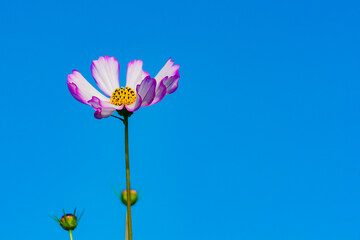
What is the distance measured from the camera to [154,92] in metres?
0.89

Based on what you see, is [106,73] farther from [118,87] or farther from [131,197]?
[131,197]

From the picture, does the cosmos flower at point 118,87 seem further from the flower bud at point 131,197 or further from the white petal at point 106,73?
the flower bud at point 131,197

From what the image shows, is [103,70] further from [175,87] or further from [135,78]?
[175,87]

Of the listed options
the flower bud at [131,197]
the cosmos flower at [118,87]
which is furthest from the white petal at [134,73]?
the flower bud at [131,197]

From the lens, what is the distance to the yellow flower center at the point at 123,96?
961mm

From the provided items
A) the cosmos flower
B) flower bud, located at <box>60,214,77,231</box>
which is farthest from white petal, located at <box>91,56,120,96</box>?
flower bud, located at <box>60,214,77,231</box>

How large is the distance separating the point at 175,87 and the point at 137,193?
2.10 ft

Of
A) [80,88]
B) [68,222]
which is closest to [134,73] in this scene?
[80,88]

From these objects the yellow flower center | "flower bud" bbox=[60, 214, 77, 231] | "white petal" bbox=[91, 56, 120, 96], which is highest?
"white petal" bbox=[91, 56, 120, 96]

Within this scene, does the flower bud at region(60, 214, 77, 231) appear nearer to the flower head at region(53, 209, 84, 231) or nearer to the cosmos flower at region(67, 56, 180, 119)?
the flower head at region(53, 209, 84, 231)

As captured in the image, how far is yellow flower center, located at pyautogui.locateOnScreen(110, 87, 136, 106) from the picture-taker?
961 mm

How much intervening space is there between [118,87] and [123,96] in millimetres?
131

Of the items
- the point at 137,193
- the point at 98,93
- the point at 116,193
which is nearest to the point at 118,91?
the point at 98,93

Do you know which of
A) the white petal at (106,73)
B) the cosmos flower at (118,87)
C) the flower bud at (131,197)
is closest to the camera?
the cosmos flower at (118,87)
